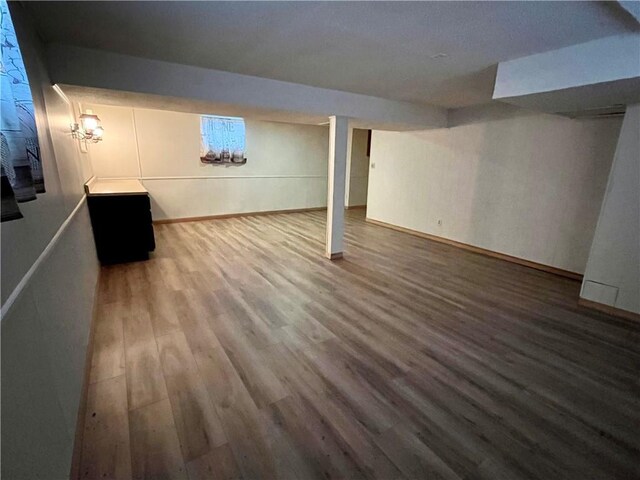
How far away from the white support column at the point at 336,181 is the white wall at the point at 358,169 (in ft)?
15.1

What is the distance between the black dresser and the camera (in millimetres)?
3773

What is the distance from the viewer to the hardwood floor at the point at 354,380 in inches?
57.4

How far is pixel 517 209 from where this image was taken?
14.6 feet

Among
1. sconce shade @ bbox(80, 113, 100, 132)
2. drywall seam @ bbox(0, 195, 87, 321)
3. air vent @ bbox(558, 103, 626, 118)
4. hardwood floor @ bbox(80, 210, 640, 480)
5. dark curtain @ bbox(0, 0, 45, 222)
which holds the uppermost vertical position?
air vent @ bbox(558, 103, 626, 118)

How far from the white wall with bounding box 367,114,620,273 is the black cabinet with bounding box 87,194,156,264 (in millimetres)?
4624

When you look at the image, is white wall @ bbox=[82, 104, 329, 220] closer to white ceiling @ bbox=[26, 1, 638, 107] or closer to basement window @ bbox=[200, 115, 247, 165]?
basement window @ bbox=[200, 115, 247, 165]

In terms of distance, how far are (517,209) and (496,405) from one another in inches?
139

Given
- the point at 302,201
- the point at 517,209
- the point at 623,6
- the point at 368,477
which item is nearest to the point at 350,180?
the point at 302,201

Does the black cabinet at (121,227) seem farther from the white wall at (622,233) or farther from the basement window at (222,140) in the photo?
the white wall at (622,233)

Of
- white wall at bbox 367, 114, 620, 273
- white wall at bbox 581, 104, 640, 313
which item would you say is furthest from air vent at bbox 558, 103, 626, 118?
white wall at bbox 581, 104, 640, 313

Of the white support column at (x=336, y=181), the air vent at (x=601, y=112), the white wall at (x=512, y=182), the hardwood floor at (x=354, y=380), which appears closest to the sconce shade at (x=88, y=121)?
the hardwood floor at (x=354, y=380)

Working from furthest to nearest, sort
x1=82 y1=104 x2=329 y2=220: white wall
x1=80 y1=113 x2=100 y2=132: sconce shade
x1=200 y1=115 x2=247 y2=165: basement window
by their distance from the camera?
x1=200 y1=115 x2=247 y2=165: basement window, x1=82 y1=104 x2=329 y2=220: white wall, x1=80 y1=113 x2=100 y2=132: sconce shade

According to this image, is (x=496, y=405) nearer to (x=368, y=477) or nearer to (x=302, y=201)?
(x=368, y=477)

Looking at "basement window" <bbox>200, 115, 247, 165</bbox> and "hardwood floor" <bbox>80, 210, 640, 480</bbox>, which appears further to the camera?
"basement window" <bbox>200, 115, 247, 165</bbox>
